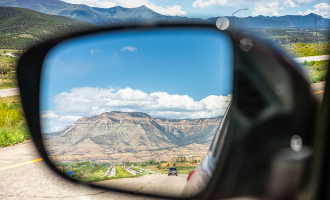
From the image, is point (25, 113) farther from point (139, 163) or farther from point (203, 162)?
point (203, 162)

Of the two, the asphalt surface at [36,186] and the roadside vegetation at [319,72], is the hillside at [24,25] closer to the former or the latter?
the asphalt surface at [36,186]

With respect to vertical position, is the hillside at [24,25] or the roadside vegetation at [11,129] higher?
the roadside vegetation at [11,129]

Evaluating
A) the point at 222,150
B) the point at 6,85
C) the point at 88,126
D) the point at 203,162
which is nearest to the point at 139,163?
the point at 88,126

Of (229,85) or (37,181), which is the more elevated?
(229,85)

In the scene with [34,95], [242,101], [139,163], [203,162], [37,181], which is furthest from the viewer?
[37,181]

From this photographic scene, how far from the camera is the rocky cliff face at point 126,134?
1521 mm

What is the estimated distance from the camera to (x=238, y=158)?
1.19 meters

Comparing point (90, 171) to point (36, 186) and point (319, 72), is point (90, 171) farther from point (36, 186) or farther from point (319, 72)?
point (36, 186)

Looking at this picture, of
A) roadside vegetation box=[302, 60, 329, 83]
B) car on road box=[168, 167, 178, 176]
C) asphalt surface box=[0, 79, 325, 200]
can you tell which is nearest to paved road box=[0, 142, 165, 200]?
asphalt surface box=[0, 79, 325, 200]

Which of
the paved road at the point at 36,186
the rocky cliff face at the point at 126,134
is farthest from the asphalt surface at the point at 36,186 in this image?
the rocky cliff face at the point at 126,134

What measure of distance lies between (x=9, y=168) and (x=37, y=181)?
1.39 meters

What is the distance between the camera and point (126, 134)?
81.9 inches

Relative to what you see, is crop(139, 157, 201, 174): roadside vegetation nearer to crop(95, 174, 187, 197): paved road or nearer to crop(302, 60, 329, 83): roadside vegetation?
crop(95, 174, 187, 197): paved road

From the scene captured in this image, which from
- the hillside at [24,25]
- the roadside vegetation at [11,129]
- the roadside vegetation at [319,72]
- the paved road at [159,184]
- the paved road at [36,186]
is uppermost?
the roadside vegetation at [319,72]
